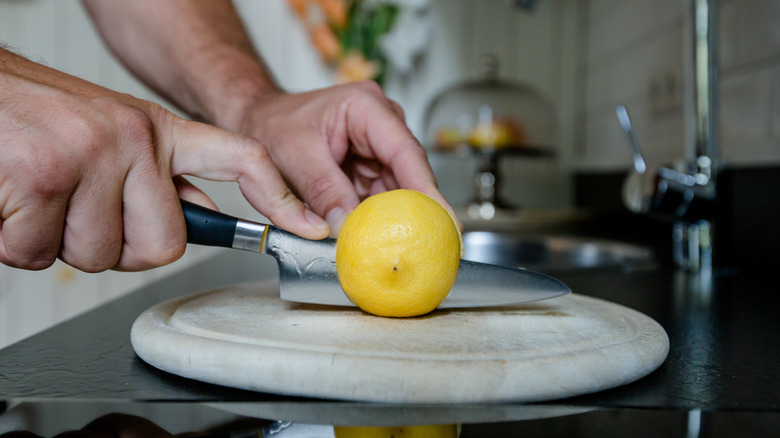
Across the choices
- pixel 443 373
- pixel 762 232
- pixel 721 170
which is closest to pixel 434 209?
pixel 443 373

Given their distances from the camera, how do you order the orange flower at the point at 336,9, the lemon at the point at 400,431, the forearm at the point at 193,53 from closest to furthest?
the lemon at the point at 400,431 < the forearm at the point at 193,53 < the orange flower at the point at 336,9

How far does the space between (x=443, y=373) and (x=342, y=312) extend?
0.25 metres

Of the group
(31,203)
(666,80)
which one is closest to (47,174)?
(31,203)

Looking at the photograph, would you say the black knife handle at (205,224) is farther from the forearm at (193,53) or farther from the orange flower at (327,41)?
the orange flower at (327,41)

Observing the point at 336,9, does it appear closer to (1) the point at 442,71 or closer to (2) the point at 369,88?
(1) the point at 442,71

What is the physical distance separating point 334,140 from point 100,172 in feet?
1.40

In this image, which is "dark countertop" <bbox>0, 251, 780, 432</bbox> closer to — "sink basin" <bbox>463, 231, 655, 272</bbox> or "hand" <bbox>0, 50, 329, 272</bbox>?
"hand" <bbox>0, 50, 329, 272</bbox>

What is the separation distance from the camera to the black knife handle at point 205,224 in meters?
0.70

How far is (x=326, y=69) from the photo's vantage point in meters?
2.47

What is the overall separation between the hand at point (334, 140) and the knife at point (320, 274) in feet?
0.44

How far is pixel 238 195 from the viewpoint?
250cm

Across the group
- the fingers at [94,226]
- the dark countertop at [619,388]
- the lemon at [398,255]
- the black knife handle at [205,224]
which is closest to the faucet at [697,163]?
the dark countertop at [619,388]

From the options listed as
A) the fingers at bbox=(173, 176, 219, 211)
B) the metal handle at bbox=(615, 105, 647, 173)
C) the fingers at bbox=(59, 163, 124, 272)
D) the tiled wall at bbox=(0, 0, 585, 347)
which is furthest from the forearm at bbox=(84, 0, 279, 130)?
the tiled wall at bbox=(0, 0, 585, 347)

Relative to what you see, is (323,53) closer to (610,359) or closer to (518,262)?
(518,262)
